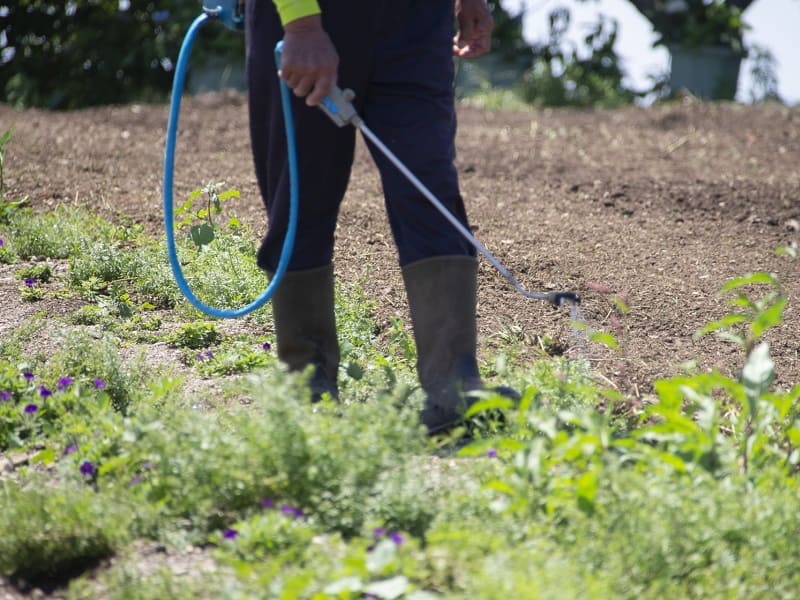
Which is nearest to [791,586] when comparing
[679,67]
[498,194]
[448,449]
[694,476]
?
[694,476]

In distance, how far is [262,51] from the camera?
2686 millimetres

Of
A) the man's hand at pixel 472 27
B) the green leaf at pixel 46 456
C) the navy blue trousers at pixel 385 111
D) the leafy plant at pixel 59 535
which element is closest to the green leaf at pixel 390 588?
the leafy plant at pixel 59 535

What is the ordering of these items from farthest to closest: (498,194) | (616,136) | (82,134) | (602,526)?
(616,136), (82,134), (498,194), (602,526)

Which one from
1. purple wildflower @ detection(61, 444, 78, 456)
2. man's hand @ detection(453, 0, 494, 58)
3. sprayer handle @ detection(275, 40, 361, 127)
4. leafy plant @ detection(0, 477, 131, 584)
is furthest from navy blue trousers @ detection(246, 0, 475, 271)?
leafy plant @ detection(0, 477, 131, 584)

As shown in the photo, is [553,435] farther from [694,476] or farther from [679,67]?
[679,67]

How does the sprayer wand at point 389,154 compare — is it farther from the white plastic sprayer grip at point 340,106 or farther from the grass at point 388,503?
the grass at point 388,503

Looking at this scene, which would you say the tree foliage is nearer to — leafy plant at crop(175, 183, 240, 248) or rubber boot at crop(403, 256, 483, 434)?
leafy plant at crop(175, 183, 240, 248)

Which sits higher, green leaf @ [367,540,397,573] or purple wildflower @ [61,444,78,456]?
green leaf @ [367,540,397,573]

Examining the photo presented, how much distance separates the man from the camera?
2.65 m

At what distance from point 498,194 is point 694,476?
3.25 m

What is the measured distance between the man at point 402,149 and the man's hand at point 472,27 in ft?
1.02

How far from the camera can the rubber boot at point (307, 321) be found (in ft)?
9.36

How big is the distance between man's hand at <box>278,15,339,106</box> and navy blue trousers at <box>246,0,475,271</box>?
0.13 meters

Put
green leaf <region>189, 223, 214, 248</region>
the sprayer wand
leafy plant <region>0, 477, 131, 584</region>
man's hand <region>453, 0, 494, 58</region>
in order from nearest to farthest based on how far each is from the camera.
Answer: leafy plant <region>0, 477, 131, 584</region>
the sprayer wand
man's hand <region>453, 0, 494, 58</region>
green leaf <region>189, 223, 214, 248</region>
